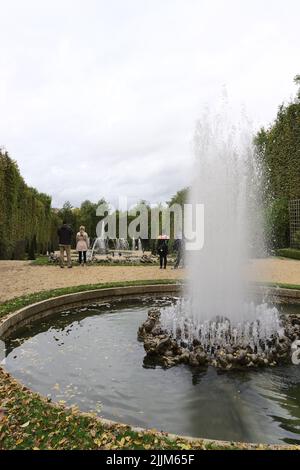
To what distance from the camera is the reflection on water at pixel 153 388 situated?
13.8ft

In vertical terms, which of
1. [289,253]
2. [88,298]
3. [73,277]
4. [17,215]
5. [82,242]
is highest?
[17,215]

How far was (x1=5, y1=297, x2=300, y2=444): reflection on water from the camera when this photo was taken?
4203mm

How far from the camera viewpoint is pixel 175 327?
7.09 metres

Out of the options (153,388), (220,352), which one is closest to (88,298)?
(220,352)

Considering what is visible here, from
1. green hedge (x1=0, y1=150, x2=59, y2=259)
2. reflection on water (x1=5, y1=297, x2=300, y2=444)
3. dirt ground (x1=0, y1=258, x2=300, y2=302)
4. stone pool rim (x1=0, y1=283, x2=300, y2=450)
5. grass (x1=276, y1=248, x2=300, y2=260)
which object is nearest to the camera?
reflection on water (x1=5, y1=297, x2=300, y2=444)

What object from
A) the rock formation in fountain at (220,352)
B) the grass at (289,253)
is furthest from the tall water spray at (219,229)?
the grass at (289,253)

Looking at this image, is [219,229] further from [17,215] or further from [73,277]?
[17,215]

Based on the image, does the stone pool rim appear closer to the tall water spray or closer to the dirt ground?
the dirt ground

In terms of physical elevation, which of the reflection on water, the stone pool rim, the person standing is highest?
the person standing

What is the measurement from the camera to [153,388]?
5.10 meters

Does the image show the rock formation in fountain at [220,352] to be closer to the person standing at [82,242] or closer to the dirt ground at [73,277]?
the dirt ground at [73,277]

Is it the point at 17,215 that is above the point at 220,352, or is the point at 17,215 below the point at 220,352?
above

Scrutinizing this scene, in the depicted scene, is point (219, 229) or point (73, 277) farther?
point (73, 277)

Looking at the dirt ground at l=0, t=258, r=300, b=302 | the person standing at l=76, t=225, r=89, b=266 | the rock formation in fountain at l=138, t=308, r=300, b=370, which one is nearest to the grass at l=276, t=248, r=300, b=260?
the dirt ground at l=0, t=258, r=300, b=302
